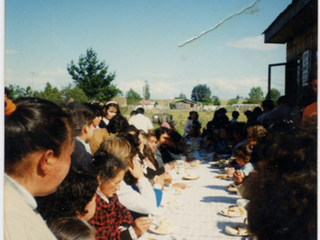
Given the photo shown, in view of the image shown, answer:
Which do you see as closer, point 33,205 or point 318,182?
point 318,182

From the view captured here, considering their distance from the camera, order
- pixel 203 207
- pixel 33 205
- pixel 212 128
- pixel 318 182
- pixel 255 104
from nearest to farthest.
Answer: pixel 318 182 < pixel 33 205 < pixel 203 207 < pixel 255 104 < pixel 212 128

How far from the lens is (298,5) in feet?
11.6

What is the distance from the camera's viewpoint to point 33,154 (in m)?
0.89

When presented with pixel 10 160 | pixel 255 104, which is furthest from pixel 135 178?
pixel 255 104

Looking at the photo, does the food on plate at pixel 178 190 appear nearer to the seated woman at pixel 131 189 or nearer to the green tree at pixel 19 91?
→ the seated woman at pixel 131 189

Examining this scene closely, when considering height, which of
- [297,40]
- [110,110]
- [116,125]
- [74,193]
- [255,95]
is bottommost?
[74,193]

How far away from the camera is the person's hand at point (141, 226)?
5.84ft

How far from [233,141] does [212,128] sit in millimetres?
1766

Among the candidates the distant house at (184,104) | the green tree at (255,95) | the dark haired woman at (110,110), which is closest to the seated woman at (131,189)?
the dark haired woman at (110,110)

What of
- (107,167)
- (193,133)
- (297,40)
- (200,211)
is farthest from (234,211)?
(193,133)

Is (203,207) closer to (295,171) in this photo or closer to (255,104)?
(295,171)

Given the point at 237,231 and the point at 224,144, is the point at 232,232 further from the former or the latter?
the point at 224,144

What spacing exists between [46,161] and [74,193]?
1.65 feet

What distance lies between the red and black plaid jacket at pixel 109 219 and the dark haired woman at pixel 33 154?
802 millimetres
